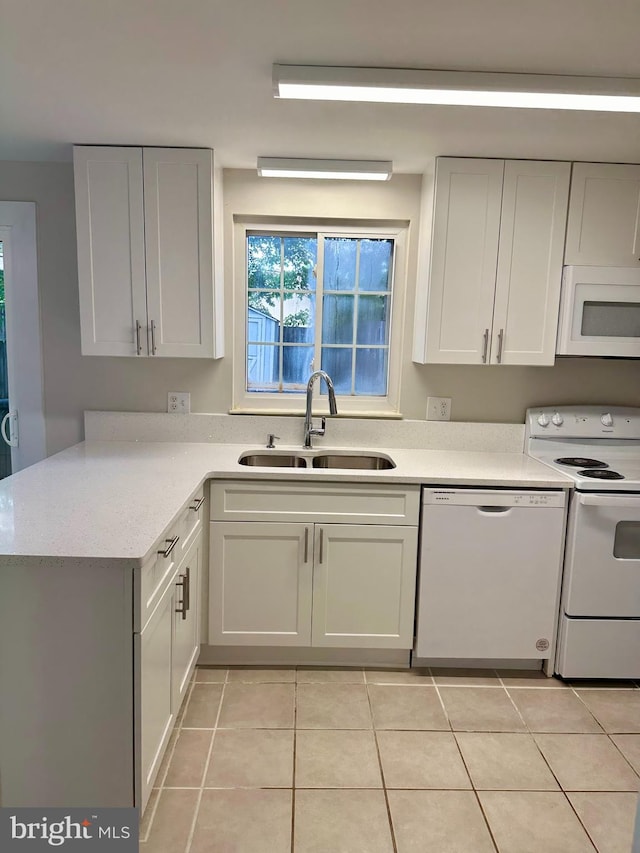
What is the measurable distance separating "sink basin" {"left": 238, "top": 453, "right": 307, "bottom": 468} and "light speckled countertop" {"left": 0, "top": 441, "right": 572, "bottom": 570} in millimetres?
44

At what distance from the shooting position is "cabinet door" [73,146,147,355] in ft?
8.55

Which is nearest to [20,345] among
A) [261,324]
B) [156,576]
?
[261,324]

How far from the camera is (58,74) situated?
1.88 meters

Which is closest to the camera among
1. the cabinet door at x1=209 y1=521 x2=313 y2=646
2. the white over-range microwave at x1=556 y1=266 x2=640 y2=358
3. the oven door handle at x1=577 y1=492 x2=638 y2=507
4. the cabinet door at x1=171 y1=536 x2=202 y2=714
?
the cabinet door at x1=171 y1=536 x2=202 y2=714

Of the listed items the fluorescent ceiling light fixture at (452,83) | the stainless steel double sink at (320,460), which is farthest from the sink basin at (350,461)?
the fluorescent ceiling light fixture at (452,83)

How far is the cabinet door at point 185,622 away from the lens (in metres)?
2.06

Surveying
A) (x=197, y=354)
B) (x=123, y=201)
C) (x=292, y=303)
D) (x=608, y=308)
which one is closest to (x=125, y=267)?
(x=123, y=201)

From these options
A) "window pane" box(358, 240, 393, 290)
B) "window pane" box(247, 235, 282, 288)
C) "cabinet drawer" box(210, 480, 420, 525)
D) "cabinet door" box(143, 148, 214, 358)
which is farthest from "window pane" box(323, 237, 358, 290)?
"cabinet drawer" box(210, 480, 420, 525)

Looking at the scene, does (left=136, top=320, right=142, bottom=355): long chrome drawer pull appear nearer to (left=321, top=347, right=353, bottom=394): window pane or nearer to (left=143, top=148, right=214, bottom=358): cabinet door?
(left=143, top=148, right=214, bottom=358): cabinet door

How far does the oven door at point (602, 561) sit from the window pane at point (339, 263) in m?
1.52

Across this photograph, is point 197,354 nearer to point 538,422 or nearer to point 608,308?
point 538,422

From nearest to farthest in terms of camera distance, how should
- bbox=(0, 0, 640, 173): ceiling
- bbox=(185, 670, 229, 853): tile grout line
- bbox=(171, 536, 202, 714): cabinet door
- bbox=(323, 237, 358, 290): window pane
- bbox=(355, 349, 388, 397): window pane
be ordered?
bbox=(0, 0, 640, 173): ceiling, bbox=(185, 670, 229, 853): tile grout line, bbox=(171, 536, 202, 714): cabinet door, bbox=(323, 237, 358, 290): window pane, bbox=(355, 349, 388, 397): window pane

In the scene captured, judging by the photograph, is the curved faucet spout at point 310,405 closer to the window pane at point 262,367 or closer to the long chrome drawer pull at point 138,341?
the window pane at point 262,367

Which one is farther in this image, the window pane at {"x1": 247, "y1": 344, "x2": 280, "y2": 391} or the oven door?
the window pane at {"x1": 247, "y1": 344, "x2": 280, "y2": 391}
